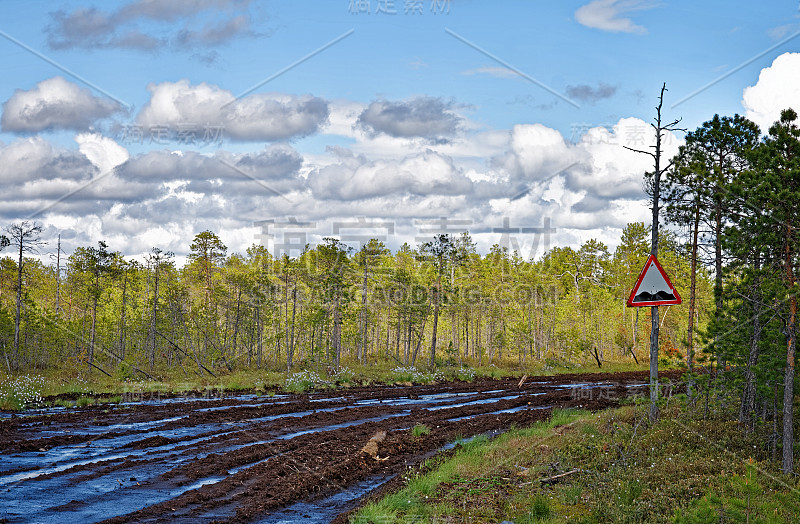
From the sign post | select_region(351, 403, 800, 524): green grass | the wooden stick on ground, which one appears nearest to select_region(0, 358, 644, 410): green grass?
select_region(351, 403, 800, 524): green grass

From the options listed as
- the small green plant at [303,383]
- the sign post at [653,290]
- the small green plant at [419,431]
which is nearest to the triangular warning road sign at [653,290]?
the sign post at [653,290]

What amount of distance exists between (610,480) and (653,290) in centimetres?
382

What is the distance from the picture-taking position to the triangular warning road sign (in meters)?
11.0

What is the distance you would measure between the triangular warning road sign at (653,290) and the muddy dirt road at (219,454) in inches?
259

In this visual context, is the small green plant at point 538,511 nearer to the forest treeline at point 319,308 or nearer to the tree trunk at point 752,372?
the tree trunk at point 752,372

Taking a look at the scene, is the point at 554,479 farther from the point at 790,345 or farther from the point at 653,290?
the point at 790,345

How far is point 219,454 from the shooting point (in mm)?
15664

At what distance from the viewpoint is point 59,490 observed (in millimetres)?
12141

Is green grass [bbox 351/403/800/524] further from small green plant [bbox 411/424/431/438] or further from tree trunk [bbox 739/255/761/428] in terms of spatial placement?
small green plant [bbox 411/424/431/438]

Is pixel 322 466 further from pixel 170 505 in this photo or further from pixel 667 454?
pixel 667 454

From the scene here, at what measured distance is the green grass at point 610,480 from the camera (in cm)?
959

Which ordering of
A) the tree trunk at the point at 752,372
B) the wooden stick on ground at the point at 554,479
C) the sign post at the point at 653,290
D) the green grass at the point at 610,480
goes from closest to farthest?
the green grass at the point at 610,480
the sign post at the point at 653,290
the wooden stick on ground at the point at 554,479
the tree trunk at the point at 752,372

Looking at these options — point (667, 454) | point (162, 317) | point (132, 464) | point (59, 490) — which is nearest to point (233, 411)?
point (132, 464)

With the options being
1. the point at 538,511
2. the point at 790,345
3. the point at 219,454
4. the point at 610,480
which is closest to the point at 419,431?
the point at 219,454
